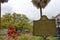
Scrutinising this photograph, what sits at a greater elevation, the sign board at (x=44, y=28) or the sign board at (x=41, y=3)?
the sign board at (x=41, y=3)

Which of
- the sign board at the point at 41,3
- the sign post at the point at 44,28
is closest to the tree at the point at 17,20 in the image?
the sign board at the point at 41,3

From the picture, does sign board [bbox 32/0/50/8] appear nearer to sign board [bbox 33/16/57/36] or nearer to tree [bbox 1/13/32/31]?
tree [bbox 1/13/32/31]

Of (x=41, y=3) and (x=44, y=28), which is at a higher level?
(x=41, y=3)

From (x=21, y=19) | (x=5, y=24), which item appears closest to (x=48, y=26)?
(x=5, y=24)

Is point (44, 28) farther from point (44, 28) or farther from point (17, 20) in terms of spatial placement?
point (17, 20)

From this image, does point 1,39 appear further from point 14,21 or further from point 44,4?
point 14,21

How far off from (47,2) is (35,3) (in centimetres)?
214

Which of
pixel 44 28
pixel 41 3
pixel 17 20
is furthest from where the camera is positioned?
pixel 17 20

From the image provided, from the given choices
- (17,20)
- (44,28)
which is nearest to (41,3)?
(17,20)

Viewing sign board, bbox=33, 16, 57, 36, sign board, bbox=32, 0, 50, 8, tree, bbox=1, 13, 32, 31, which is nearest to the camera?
sign board, bbox=33, 16, 57, 36

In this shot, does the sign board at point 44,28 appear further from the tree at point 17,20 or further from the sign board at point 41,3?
the tree at point 17,20

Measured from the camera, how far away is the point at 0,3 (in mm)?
39562

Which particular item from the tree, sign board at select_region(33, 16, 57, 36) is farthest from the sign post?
the tree

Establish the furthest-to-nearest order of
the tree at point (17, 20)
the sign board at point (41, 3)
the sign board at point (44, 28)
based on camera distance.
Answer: the tree at point (17, 20) → the sign board at point (41, 3) → the sign board at point (44, 28)
